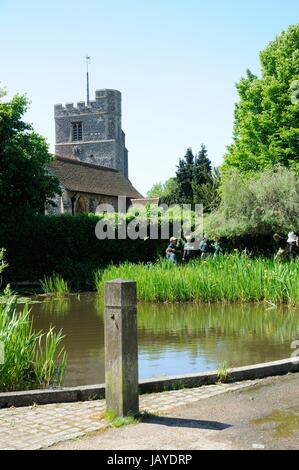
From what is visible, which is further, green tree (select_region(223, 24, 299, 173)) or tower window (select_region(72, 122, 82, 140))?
tower window (select_region(72, 122, 82, 140))

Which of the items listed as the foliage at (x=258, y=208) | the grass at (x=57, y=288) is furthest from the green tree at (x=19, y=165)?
the foliage at (x=258, y=208)

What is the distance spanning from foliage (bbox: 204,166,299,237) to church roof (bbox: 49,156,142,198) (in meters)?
21.6

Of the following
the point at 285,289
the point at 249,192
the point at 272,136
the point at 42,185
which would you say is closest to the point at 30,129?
the point at 42,185

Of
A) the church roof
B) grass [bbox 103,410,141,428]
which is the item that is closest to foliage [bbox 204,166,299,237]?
grass [bbox 103,410,141,428]

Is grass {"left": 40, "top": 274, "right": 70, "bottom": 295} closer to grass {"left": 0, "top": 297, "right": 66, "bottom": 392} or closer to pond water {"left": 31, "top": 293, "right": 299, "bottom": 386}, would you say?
pond water {"left": 31, "top": 293, "right": 299, "bottom": 386}

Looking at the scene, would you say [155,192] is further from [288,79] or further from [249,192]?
[249,192]

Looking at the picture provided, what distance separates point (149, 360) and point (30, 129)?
20.3m

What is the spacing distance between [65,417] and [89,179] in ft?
150

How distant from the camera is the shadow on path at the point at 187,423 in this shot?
17.0ft

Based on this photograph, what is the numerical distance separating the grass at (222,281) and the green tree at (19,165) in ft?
30.5

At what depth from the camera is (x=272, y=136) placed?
3416 centimetres

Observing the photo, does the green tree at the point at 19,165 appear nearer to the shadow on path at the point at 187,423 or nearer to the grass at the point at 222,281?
the grass at the point at 222,281

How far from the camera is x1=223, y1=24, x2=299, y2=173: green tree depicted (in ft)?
110

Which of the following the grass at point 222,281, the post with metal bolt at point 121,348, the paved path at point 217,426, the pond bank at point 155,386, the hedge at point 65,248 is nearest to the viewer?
the paved path at point 217,426
